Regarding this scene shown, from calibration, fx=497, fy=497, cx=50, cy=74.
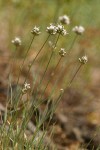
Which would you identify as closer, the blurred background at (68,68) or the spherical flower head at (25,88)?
the spherical flower head at (25,88)

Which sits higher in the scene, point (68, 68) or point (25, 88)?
point (68, 68)

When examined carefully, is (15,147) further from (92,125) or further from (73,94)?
(73,94)

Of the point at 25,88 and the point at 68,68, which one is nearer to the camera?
the point at 25,88

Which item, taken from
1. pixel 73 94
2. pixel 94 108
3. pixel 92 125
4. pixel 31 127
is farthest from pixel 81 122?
pixel 31 127

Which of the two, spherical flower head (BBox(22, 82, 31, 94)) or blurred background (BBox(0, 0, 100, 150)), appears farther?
blurred background (BBox(0, 0, 100, 150))

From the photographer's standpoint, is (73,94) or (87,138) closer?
(87,138)

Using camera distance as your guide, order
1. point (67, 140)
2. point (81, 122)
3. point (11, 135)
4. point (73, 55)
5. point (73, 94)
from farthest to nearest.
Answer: point (73, 55)
point (73, 94)
point (81, 122)
point (67, 140)
point (11, 135)

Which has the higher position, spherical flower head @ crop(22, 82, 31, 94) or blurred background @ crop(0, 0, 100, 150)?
blurred background @ crop(0, 0, 100, 150)

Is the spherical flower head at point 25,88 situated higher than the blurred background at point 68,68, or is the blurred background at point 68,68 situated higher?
the blurred background at point 68,68
